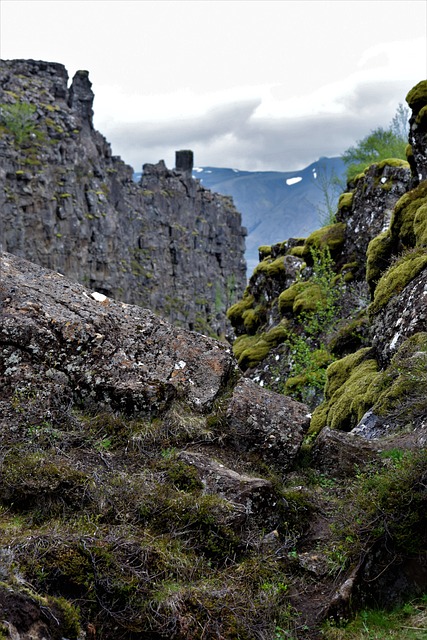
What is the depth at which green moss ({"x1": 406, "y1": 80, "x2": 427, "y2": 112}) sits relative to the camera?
17.5 m

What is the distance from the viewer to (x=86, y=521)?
695cm

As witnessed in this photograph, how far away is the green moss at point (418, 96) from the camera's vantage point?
17.5 metres

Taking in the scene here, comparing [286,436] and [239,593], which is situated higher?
[286,436]

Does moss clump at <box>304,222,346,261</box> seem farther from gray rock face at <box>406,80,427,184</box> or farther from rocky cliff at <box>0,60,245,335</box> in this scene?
rocky cliff at <box>0,60,245,335</box>

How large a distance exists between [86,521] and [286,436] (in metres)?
3.92

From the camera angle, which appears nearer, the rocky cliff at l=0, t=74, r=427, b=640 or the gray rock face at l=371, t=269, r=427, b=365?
the rocky cliff at l=0, t=74, r=427, b=640

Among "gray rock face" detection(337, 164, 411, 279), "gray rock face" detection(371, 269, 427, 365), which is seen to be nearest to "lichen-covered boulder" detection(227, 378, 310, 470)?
"gray rock face" detection(371, 269, 427, 365)

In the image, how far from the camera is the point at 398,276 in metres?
13.9

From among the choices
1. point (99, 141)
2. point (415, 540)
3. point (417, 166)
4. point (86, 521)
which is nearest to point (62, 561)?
point (86, 521)

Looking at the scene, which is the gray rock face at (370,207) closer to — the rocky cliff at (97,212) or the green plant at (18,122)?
the rocky cliff at (97,212)

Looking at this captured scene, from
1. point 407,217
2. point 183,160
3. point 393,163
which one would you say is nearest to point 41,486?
point 407,217

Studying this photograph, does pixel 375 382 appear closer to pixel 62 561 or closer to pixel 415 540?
pixel 415 540

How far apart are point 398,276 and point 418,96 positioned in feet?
24.3

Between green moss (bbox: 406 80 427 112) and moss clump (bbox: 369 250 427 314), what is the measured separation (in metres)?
6.19
